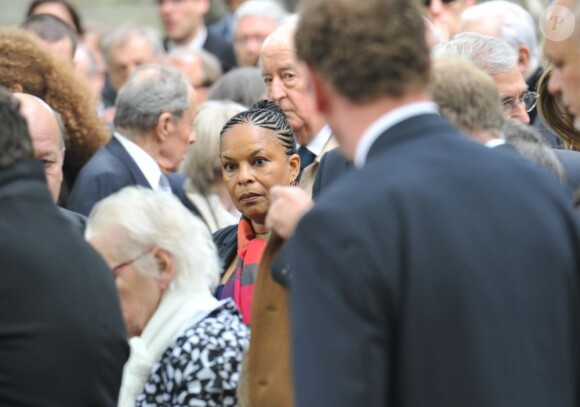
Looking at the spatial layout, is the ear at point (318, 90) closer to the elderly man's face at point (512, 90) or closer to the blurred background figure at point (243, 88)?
the elderly man's face at point (512, 90)

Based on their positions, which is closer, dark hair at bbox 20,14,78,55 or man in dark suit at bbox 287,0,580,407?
man in dark suit at bbox 287,0,580,407

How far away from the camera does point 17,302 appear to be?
3291 mm

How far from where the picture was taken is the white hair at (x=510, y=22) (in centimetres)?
694

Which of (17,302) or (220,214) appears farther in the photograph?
(220,214)

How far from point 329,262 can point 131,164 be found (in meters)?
4.06

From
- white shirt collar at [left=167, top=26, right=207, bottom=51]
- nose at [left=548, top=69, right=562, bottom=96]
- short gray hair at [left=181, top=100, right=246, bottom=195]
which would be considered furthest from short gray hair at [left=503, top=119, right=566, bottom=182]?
white shirt collar at [left=167, top=26, right=207, bottom=51]

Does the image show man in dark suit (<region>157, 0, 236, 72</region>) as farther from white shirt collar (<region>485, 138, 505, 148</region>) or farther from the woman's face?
white shirt collar (<region>485, 138, 505, 148</region>)

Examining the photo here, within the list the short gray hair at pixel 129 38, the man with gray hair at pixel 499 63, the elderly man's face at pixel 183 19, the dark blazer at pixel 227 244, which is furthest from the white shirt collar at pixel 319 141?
the elderly man's face at pixel 183 19

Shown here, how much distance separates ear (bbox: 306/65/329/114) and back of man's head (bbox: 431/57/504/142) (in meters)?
0.92

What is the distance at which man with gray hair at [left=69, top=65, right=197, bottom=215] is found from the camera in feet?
21.6

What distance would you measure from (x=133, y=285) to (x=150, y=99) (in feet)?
8.87

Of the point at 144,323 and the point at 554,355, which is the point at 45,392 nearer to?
the point at 144,323

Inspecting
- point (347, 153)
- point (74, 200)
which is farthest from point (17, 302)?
point (74, 200)

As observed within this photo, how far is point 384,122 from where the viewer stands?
2797 mm
